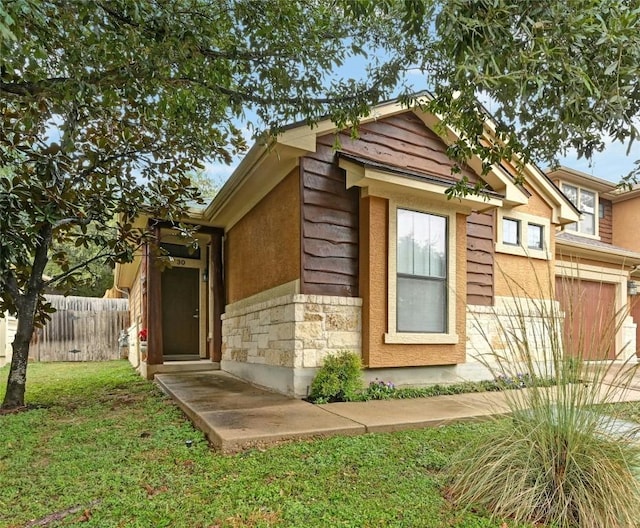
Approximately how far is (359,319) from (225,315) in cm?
344

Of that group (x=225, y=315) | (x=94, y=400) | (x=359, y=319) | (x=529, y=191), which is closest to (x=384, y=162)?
(x=359, y=319)

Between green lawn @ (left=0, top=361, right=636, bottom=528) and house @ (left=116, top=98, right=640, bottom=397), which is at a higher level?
house @ (left=116, top=98, right=640, bottom=397)

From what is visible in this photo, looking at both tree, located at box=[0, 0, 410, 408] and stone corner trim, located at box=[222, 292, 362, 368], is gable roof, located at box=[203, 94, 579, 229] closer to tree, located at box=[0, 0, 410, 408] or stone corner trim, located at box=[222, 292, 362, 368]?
tree, located at box=[0, 0, 410, 408]

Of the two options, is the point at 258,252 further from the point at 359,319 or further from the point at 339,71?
the point at 339,71

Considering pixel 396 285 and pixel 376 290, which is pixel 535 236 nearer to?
pixel 396 285

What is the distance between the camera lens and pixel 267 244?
6391 millimetres

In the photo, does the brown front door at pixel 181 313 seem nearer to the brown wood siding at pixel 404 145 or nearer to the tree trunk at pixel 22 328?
the tree trunk at pixel 22 328

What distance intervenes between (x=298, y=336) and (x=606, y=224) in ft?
41.6

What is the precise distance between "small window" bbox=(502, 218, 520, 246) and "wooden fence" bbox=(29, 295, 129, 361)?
40.5 ft

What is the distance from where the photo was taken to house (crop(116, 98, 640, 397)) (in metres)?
5.39

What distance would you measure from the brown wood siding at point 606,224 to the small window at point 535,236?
661cm

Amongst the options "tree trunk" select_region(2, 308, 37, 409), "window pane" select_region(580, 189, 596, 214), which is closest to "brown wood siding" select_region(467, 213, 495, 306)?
"tree trunk" select_region(2, 308, 37, 409)

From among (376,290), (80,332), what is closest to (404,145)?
(376,290)

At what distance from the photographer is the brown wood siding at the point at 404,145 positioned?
6105mm
